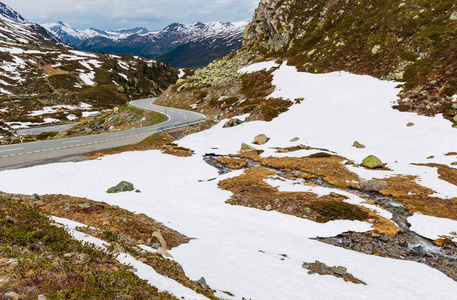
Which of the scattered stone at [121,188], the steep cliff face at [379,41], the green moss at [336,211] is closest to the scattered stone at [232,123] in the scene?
the steep cliff face at [379,41]

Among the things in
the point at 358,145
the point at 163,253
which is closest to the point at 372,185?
the point at 358,145

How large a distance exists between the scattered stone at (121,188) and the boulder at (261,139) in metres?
23.2

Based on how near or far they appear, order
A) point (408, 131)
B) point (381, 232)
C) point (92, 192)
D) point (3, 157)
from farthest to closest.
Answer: point (408, 131), point (3, 157), point (92, 192), point (381, 232)

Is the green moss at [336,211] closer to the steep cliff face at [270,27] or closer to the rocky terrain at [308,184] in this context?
the rocky terrain at [308,184]

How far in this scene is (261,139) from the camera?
39531mm

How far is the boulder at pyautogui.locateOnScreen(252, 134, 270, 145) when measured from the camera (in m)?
39.4

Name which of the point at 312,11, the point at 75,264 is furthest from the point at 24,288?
the point at 312,11

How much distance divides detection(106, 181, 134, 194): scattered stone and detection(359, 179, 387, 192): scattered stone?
22.0 m

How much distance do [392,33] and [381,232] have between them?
55.2 m

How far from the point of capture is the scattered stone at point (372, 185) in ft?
72.7

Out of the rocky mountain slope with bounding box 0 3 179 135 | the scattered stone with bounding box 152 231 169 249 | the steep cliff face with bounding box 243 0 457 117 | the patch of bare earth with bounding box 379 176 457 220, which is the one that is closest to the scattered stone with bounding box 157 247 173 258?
the scattered stone with bounding box 152 231 169 249

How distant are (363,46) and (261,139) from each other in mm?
37173

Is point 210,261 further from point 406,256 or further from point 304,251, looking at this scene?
point 406,256

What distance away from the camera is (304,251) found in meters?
13.6
